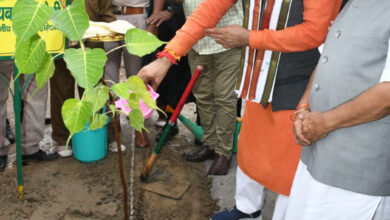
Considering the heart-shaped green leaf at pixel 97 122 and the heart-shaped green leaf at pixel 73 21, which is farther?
the heart-shaped green leaf at pixel 97 122

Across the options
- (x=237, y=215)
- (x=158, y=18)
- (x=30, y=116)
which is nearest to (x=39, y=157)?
(x=30, y=116)

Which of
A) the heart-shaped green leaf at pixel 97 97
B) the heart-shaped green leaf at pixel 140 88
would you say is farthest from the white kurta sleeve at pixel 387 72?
the heart-shaped green leaf at pixel 97 97

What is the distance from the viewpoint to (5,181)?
9.39ft

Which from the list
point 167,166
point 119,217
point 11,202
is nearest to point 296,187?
point 119,217

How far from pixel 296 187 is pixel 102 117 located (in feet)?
2.66

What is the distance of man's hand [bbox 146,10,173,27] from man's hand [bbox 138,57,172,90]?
6.14 feet

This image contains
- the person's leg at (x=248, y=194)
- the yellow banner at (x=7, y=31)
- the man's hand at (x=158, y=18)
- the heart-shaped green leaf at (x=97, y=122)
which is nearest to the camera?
the heart-shaped green leaf at (x=97, y=122)

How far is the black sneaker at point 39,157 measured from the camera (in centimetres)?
316

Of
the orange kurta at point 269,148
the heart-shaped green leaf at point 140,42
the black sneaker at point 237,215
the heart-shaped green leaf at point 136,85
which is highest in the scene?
the heart-shaped green leaf at point 140,42

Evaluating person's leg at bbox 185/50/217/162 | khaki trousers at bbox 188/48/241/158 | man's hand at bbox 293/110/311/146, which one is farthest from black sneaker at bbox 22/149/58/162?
man's hand at bbox 293/110/311/146

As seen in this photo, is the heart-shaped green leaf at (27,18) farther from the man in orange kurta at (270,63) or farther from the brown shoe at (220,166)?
the brown shoe at (220,166)

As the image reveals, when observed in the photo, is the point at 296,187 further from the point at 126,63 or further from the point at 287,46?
the point at 126,63

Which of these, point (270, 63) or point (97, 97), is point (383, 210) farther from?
point (97, 97)

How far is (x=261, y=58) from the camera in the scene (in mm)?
1758
